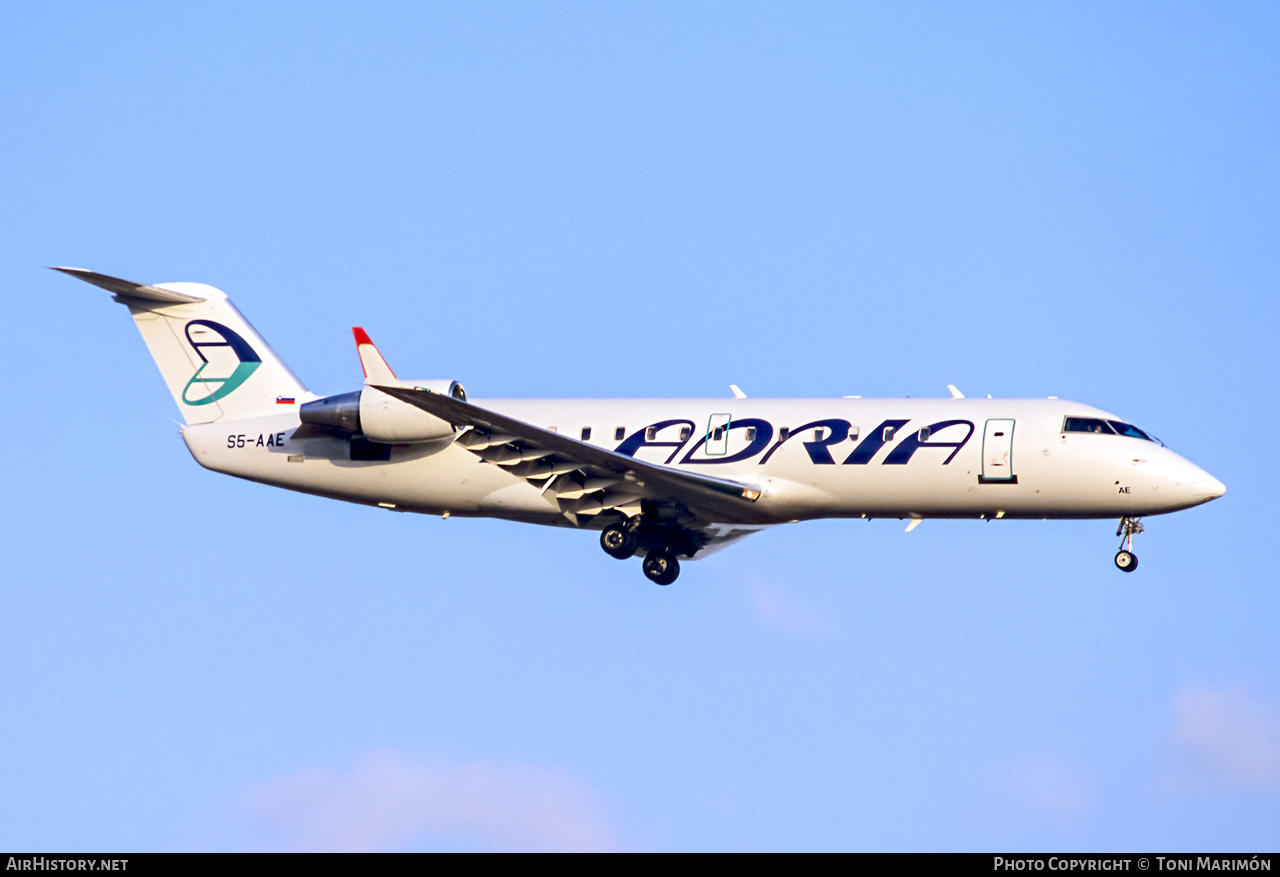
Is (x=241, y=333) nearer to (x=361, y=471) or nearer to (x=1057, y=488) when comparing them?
(x=361, y=471)

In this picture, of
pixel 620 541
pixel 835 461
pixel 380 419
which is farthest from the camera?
pixel 620 541

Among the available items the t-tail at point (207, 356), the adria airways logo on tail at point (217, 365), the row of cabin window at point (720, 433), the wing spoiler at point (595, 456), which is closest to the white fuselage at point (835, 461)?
the row of cabin window at point (720, 433)

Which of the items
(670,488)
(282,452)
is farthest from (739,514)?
(282,452)

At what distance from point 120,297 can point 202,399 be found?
3038 mm

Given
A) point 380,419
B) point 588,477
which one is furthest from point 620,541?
point 380,419

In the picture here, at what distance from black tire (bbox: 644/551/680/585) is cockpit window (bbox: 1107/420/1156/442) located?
9145 millimetres

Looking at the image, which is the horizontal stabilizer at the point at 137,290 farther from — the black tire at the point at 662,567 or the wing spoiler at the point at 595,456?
the black tire at the point at 662,567

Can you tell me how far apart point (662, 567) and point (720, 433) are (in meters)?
3.20

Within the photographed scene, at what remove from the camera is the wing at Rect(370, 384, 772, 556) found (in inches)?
1219

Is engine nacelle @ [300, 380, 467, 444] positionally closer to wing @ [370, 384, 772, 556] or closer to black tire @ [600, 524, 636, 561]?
wing @ [370, 384, 772, 556]

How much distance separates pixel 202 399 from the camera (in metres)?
36.6

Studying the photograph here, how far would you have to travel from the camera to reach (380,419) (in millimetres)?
33281

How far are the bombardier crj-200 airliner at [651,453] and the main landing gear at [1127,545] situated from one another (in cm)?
4

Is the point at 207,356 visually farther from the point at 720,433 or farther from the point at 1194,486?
the point at 1194,486
